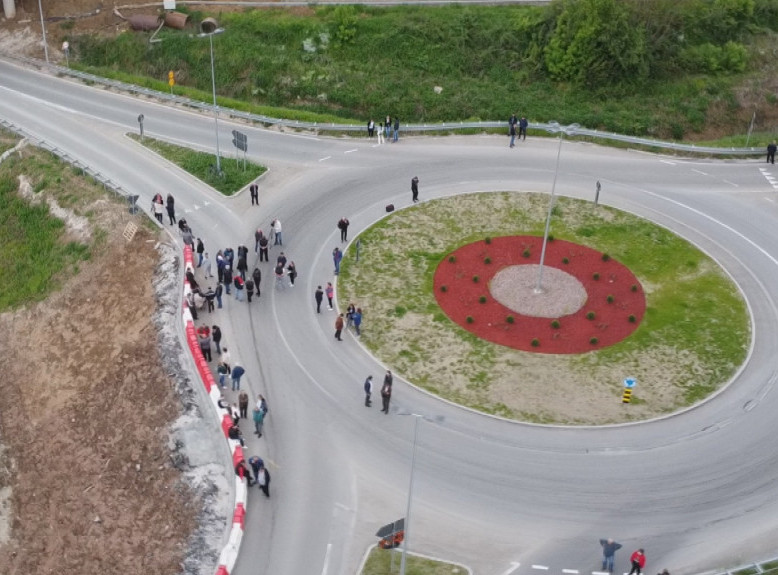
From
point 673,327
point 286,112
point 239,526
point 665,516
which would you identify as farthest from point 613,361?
point 286,112

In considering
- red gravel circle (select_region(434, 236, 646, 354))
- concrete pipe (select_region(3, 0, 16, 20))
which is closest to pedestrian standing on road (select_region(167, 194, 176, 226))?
red gravel circle (select_region(434, 236, 646, 354))

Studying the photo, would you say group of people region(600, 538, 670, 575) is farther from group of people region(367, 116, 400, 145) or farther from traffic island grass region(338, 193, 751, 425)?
group of people region(367, 116, 400, 145)

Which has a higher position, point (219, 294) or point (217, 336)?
point (219, 294)

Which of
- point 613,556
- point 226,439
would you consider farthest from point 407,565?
point 226,439

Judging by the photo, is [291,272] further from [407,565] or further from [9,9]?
[9,9]

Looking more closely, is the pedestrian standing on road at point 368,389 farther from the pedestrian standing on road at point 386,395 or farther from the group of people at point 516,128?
the group of people at point 516,128

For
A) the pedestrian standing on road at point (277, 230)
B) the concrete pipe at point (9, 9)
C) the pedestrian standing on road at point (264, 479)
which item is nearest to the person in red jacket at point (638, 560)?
the pedestrian standing on road at point (264, 479)

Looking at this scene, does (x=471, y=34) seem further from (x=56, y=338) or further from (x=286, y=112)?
(x=56, y=338)
